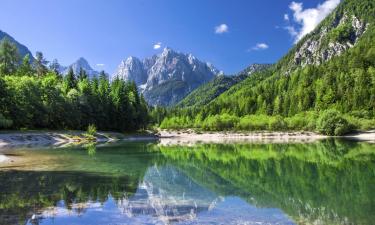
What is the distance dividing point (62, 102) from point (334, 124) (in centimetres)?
8450

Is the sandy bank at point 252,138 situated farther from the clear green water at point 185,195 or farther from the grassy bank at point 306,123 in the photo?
the clear green water at point 185,195

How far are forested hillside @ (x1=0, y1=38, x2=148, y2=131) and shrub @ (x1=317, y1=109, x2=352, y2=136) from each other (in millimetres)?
59916

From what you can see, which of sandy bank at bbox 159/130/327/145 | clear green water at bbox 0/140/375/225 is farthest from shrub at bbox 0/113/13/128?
clear green water at bbox 0/140/375/225

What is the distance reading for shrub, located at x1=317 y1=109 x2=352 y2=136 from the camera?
12144 centimetres

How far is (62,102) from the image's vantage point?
96.7 m

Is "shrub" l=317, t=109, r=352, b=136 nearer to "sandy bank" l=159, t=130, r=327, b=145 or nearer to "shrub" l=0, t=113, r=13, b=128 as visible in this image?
"sandy bank" l=159, t=130, r=327, b=145

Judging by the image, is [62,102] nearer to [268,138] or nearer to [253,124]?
[268,138]

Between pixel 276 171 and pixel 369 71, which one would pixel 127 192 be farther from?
pixel 369 71

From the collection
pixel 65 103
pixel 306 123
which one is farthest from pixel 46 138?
pixel 306 123

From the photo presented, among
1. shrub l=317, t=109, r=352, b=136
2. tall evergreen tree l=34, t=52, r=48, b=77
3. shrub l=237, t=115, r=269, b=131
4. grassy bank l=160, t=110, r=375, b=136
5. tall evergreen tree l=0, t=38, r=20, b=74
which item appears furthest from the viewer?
shrub l=237, t=115, r=269, b=131

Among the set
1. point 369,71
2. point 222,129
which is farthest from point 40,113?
point 369,71

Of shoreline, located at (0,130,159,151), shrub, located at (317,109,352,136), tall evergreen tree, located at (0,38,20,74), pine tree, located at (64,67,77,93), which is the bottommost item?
shoreline, located at (0,130,159,151)

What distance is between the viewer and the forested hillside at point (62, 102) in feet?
277

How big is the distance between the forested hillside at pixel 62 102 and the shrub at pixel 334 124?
2359 inches
